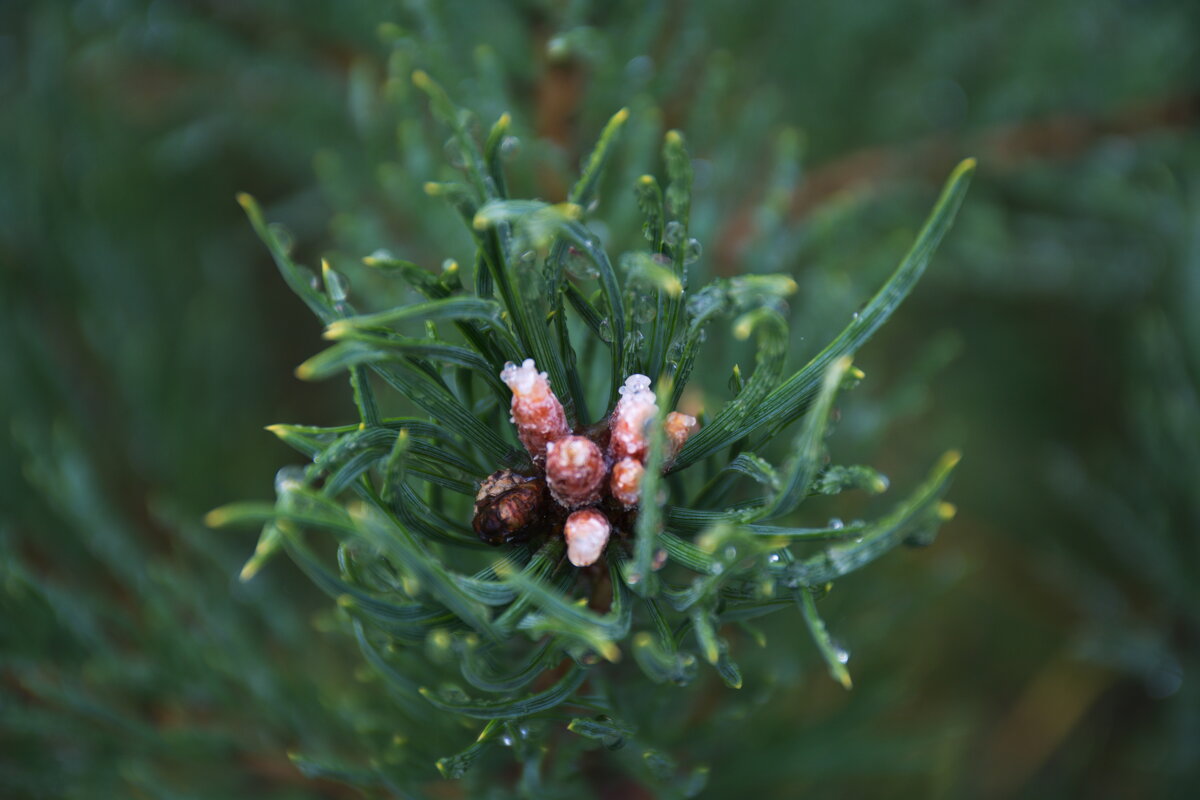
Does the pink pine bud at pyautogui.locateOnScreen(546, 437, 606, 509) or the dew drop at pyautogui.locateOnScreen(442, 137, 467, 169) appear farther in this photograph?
the dew drop at pyautogui.locateOnScreen(442, 137, 467, 169)

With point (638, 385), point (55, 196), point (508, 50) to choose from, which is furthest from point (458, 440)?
point (55, 196)

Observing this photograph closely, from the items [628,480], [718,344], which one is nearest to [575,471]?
[628,480]

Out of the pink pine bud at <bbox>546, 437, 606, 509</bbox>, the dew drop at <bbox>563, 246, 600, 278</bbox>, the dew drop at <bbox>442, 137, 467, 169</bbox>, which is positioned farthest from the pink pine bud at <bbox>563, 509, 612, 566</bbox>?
the dew drop at <bbox>442, 137, 467, 169</bbox>

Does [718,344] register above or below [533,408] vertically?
below

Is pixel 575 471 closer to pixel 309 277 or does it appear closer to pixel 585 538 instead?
pixel 585 538

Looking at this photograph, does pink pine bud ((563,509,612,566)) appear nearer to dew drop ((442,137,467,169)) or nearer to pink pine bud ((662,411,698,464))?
pink pine bud ((662,411,698,464))
